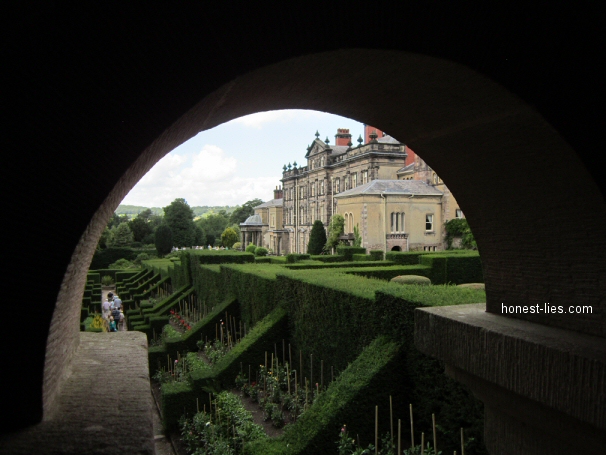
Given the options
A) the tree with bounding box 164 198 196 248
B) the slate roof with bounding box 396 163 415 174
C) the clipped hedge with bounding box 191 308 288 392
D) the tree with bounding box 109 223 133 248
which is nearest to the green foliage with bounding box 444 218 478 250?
the slate roof with bounding box 396 163 415 174

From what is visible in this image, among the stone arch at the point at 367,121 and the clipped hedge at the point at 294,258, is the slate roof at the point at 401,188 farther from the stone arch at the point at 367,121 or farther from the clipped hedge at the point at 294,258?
the stone arch at the point at 367,121

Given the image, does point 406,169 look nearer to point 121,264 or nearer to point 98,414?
point 121,264

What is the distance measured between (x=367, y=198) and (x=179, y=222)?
33561 mm

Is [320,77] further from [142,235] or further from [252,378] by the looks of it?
[142,235]

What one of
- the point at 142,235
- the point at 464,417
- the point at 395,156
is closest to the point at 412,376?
the point at 464,417

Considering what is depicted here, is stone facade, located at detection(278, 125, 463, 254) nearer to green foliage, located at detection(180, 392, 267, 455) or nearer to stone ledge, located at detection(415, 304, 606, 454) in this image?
green foliage, located at detection(180, 392, 267, 455)

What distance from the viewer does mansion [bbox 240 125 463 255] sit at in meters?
35.3

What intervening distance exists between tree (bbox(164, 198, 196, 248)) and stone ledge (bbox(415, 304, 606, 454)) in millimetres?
60074

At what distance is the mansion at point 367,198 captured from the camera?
116 feet

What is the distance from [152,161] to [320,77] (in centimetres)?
103

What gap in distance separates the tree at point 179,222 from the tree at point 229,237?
518 centimetres

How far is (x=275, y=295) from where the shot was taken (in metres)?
14.1

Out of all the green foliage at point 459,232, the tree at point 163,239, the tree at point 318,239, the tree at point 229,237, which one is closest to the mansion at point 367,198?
the green foliage at point 459,232

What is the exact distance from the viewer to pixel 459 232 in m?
35.0
